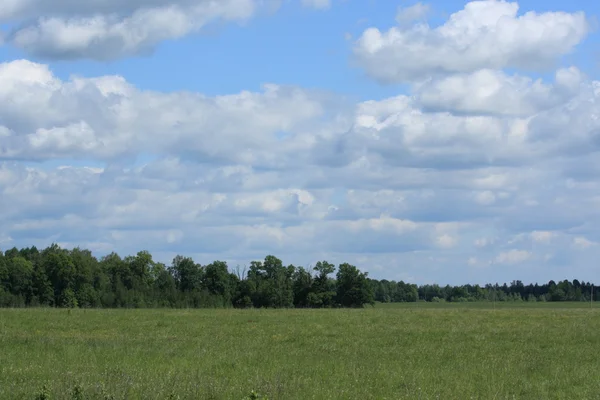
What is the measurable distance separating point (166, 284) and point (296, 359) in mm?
85200

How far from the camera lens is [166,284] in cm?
10688

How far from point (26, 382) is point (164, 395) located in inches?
165

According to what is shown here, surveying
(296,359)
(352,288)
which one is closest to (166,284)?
(352,288)

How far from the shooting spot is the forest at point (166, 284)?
90.8 meters

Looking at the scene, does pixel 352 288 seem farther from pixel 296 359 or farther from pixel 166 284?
pixel 296 359

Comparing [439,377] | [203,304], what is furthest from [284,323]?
[203,304]

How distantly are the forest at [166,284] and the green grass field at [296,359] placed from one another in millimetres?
49721

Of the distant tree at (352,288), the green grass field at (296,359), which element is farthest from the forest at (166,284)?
the green grass field at (296,359)

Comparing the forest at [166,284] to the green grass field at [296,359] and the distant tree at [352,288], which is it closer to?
the distant tree at [352,288]

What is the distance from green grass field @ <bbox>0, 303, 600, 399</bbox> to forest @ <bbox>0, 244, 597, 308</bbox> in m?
49.7

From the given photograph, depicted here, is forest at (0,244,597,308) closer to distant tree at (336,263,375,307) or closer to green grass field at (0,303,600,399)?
distant tree at (336,263,375,307)

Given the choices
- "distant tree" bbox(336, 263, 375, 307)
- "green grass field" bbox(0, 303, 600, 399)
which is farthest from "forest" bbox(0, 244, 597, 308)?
"green grass field" bbox(0, 303, 600, 399)

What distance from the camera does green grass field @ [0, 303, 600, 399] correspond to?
55.7 ft

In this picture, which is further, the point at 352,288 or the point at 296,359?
the point at 352,288
